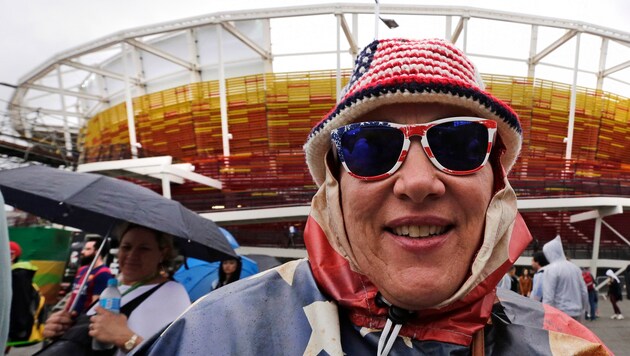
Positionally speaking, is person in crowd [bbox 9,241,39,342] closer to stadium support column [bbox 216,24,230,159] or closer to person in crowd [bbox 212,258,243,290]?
person in crowd [bbox 212,258,243,290]

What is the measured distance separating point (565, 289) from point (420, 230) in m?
5.59

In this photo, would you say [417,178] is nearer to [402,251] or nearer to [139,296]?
[402,251]

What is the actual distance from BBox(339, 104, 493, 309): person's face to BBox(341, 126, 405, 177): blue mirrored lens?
34mm

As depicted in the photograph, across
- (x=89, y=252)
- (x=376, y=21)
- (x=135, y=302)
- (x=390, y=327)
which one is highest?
(x=376, y=21)

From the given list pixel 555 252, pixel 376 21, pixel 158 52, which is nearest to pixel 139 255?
pixel 376 21

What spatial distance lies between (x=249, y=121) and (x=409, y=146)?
16755mm

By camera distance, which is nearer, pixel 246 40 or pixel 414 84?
pixel 414 84

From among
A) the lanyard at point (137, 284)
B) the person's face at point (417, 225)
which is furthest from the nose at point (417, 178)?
the lanyard at point (137, 284)

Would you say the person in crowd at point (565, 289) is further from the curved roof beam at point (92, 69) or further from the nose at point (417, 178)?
the curved roof beam at point (92, 69)

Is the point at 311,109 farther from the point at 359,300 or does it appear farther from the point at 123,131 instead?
Result: the point at 359,300

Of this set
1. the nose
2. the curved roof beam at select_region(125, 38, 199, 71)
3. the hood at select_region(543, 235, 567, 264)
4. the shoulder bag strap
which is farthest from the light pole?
the curved roof beam at select_region(125, 38, 199, 71)

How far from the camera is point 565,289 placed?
555cm

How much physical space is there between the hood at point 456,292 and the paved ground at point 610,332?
6.66 meters

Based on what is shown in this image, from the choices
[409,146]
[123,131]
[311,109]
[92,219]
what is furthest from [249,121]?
[409,146]
